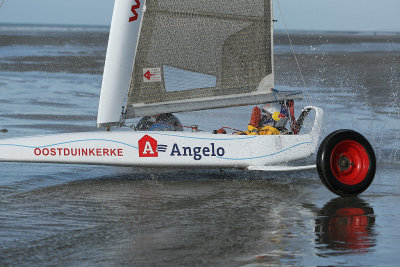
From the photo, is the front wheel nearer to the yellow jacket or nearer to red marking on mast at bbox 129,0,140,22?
the yellow jacket

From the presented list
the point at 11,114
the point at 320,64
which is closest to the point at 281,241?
the point at 11,114

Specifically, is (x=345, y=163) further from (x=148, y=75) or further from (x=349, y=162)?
(x=148, y=75)

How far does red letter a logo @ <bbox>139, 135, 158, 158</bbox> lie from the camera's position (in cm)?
1098

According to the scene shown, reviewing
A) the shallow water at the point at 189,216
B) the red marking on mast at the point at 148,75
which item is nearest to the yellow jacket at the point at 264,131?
the shallow water at the point at 189,216

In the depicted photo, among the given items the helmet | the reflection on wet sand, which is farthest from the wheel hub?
the helmet

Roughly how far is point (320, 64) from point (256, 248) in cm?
2651

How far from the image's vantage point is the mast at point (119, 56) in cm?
1107

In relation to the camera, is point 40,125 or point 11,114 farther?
point 11,114

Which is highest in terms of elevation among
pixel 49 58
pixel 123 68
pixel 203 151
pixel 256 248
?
pixel 49 58

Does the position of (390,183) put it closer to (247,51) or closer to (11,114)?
(247,51)

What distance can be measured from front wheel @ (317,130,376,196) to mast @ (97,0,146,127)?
2662 mm

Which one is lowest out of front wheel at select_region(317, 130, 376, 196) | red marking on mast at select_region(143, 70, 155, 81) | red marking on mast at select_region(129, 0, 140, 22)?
front wheel at select_region(317, 130, 376, 196)

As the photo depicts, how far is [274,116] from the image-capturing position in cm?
1175

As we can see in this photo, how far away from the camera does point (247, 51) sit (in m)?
11.9
